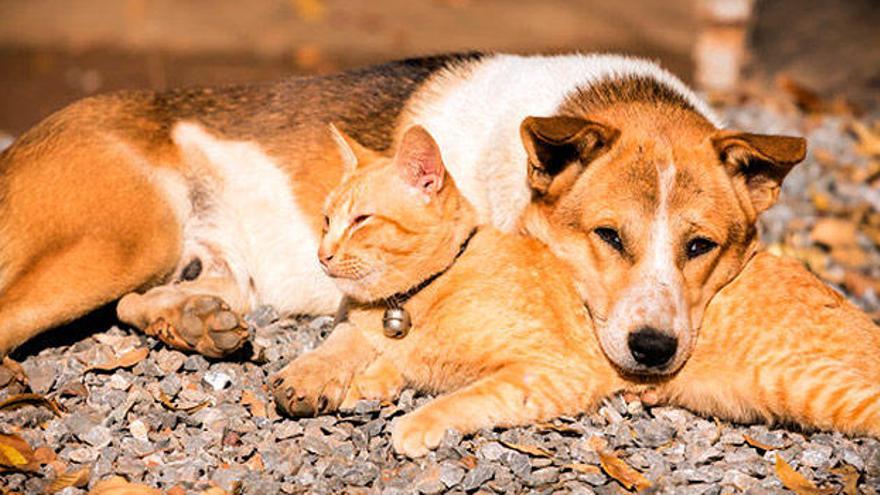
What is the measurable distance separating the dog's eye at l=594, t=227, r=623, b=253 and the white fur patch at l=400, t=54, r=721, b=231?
1.48 feet

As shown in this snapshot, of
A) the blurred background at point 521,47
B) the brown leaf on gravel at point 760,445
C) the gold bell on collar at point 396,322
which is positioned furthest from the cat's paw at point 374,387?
the blurred background at point 521,47

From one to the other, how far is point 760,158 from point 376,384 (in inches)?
67.3

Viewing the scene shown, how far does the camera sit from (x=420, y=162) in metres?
3.55

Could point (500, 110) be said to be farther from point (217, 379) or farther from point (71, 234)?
point (71, 234)

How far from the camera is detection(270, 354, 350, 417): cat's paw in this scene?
11.7 ft

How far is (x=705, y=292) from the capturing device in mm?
3686

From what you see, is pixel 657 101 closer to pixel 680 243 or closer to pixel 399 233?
pixel 680 243

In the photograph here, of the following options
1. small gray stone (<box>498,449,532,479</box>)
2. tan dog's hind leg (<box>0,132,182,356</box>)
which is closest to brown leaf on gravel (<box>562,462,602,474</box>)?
small gray stone (<box>498,449,532,479</box>)

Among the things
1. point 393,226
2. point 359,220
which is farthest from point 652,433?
point 359,220

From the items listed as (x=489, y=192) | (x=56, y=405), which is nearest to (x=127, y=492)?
(x=56, y=405)

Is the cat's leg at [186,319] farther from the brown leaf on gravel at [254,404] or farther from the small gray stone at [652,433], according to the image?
the small gray stone at [652,433]

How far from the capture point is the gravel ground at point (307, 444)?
321 cm

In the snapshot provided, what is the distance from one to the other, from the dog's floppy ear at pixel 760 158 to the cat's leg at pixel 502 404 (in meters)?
0.98

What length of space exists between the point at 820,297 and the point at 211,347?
2.43 metres
